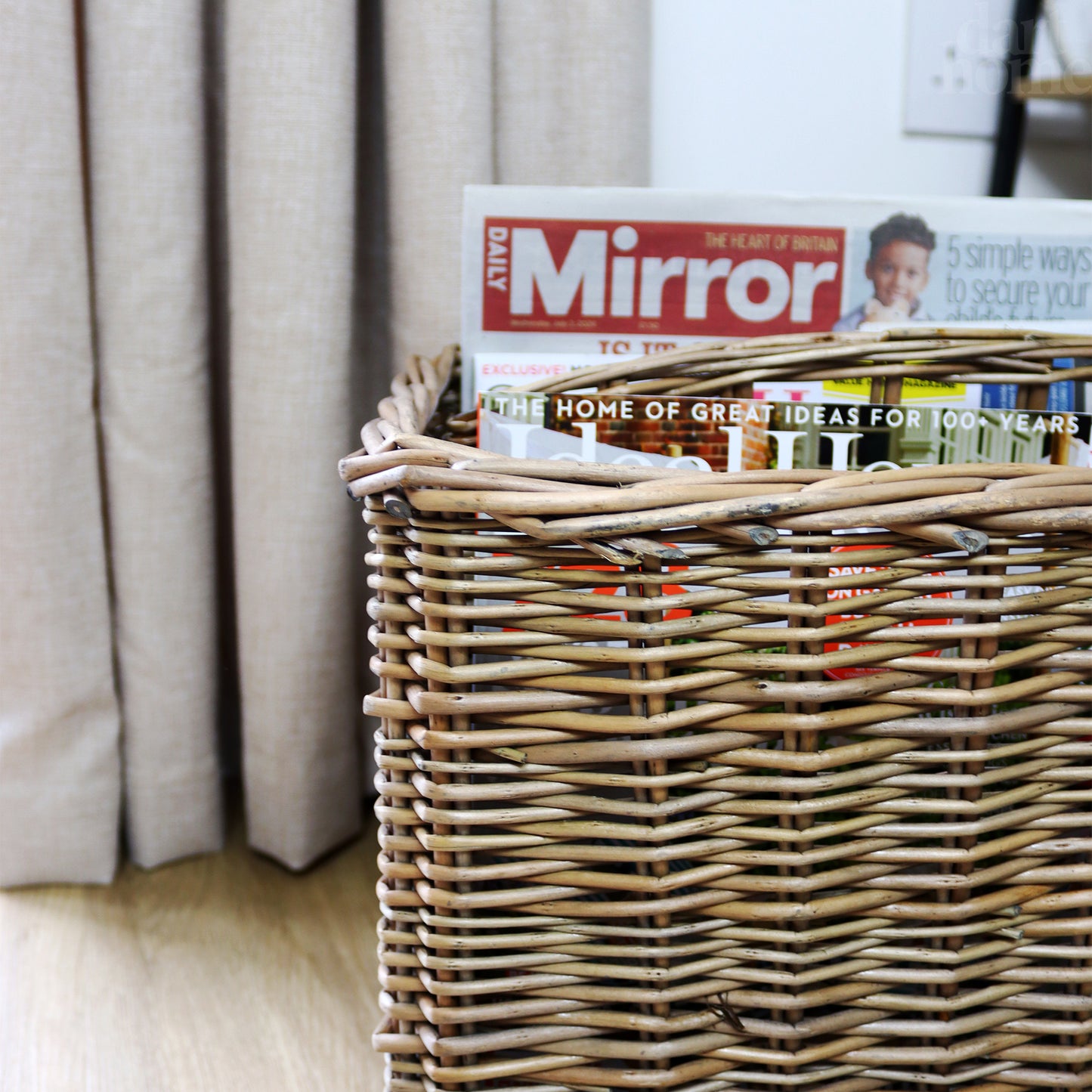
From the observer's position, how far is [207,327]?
741 mm

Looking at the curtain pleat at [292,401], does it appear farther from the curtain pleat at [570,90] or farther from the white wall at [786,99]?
the white wall at [786,99]

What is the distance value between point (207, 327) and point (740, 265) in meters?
0.43

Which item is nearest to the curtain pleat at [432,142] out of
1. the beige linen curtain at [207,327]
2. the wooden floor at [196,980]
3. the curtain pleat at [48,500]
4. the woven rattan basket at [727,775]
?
the beige linen curtain at [207,327]

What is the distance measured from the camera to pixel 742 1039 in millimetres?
403

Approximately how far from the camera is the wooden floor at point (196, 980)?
542mm

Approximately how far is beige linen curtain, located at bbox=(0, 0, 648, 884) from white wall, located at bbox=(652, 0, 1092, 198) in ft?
0.30

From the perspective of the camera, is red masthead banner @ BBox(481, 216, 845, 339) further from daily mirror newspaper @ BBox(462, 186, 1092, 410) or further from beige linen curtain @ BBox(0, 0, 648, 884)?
beige linen curtain @ BBox(0, 0, 648, 884)

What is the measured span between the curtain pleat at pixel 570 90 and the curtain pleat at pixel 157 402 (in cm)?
24

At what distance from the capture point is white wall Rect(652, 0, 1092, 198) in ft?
2.76

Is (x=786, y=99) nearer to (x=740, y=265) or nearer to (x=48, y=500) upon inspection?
(x=740, y=265)

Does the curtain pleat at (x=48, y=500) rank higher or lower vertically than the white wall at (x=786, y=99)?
lower

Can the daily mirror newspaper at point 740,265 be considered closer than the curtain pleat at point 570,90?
Yes

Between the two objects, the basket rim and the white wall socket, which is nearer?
the basket rim

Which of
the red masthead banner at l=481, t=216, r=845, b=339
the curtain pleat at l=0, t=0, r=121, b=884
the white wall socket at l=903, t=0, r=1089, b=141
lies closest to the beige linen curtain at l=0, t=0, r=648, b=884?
the curtain pleat at l=0, t=0, r=121, b=884
